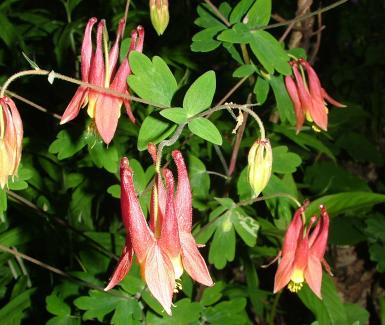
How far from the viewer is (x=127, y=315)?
1.30 m

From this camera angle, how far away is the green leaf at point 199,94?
37.0 inches

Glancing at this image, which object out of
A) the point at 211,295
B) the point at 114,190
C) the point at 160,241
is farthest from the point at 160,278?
the point at 211,295

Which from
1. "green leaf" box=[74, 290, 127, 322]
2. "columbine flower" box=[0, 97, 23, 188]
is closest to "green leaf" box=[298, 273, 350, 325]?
"green leaf" box=[74, 290, 127, 322]

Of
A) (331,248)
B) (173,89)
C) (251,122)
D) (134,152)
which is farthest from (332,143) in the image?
(173,89)

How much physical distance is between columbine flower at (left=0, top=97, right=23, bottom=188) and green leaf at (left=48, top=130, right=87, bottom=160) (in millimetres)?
340

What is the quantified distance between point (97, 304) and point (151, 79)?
0.62 meters

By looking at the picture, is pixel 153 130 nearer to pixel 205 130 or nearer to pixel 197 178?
pixel 205 130

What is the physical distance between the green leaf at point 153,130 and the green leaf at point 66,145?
312 mm

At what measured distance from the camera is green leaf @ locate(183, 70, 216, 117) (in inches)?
37.0

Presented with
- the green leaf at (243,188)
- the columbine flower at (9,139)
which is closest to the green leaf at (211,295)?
the green leaf at (243,188)

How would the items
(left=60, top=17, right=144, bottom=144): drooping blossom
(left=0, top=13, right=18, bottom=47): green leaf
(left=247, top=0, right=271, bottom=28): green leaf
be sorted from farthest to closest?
(left=0, top=13, right=18, bottom=47): green leaf < (left=247, top=0, right=271, bottom=28): green leaf < (left=60, top=17, right=144, bottom=144): drooping blossom

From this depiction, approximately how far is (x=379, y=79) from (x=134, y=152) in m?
1.43

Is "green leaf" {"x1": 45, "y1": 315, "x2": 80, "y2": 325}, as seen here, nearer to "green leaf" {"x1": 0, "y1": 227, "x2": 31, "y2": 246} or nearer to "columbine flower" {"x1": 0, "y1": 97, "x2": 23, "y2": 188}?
"green leaf" {"x1": 0, "y1": 227, "x2": 31, "y2": 246}

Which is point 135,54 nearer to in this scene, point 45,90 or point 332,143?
point 45,90
